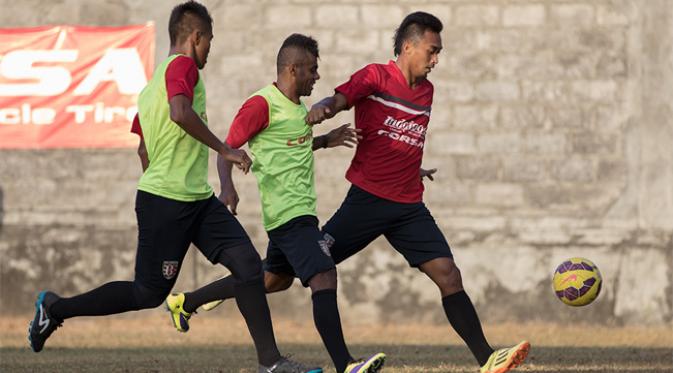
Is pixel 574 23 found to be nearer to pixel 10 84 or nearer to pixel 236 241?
pixel 10 84

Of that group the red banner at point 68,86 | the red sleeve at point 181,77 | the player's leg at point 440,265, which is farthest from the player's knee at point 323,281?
the red banner at point 68,86

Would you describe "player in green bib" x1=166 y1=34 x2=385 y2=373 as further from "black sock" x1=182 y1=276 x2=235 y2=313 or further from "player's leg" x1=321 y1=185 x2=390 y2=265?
"black sock" x1=182 y1=276 x2=235 y2=313

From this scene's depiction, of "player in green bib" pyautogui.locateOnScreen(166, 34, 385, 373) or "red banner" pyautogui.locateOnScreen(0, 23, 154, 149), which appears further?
"red banner" pyautogui.locateOnScreen(0, 23, 154, 149)

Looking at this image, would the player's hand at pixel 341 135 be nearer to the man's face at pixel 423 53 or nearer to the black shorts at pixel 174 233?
the man's face at pixel 423 53

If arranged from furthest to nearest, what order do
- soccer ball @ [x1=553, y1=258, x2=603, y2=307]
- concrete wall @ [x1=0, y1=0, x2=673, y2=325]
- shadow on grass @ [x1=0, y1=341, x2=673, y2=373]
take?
1. concrete wall @ [x1=0, y1=0, x2=673, y2=325]
2. shadow on grass @ [x1=0, y1=341, x2=673, y2=373]
3. soccer ball @ [x1=553, y1=258, x2=603, y2=307]

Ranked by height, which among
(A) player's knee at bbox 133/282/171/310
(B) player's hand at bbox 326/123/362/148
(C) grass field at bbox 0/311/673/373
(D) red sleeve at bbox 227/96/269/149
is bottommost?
(C) grass field at bbox 0/311/673/373

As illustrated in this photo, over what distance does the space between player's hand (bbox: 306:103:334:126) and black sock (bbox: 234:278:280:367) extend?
3.26 feet

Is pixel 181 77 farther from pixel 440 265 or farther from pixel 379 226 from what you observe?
pixel 440 265

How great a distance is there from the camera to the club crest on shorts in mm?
7555

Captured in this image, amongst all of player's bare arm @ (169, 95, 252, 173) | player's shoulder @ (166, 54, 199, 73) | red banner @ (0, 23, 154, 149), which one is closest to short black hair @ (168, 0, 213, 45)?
player's shoulder @ (166, 54, 199, 73)

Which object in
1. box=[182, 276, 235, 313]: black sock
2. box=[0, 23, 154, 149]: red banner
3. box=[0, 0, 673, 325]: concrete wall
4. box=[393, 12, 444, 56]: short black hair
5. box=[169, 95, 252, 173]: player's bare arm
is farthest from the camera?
box=[0, 23, 154, 149]: red banner

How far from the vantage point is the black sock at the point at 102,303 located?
791cm

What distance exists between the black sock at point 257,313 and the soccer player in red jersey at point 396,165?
0.79 m

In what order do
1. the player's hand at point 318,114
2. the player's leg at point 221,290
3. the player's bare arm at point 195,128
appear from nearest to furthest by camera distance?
the player's bare arm at point 195,128 → the player's hand at point 318,114 → the player's leg at point 221,290
